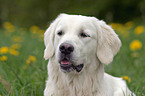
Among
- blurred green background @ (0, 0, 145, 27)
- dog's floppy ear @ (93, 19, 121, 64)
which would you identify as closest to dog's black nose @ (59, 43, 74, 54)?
dog's floppy ear @ (93, 19, 121, 64)

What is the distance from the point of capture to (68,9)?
1711 cm

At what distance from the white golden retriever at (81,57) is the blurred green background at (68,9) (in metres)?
10.2

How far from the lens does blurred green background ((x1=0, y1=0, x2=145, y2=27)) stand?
619 inches

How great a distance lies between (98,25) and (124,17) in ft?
43.9

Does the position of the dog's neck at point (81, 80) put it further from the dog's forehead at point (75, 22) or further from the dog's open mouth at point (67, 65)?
the dog's forehead at point (75, 22)

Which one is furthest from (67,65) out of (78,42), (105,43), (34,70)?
(34,70)

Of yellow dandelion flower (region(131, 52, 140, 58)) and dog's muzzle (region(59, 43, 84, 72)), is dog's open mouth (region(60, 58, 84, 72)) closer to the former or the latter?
dog's muzzle (region(59, 43, 84, 72))

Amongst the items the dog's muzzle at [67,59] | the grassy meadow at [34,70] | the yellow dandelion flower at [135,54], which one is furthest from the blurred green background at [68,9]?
the dog's muzzle at [67,59]

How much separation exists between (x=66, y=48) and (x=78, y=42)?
212mm

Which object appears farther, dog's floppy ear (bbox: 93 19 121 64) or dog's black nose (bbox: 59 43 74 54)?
dog's floppy ear (bbox: 93 19 121 64)

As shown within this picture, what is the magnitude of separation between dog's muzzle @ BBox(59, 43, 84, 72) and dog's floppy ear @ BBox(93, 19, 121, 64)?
0.33 meters

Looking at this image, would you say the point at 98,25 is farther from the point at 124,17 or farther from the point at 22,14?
the point at 22,14

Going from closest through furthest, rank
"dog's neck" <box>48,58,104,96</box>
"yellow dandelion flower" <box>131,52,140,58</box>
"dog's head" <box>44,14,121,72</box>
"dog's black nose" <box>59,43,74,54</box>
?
"dog's black nose" <box>59,43,74,54</box>, "dog's head" <box>44,14,121,72</box>, "dog's neck" <box>48,58,104,96</box>, "yellow dandelion flower" <box>131,52,140,58</box>

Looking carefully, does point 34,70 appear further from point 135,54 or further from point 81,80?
point 135,54
